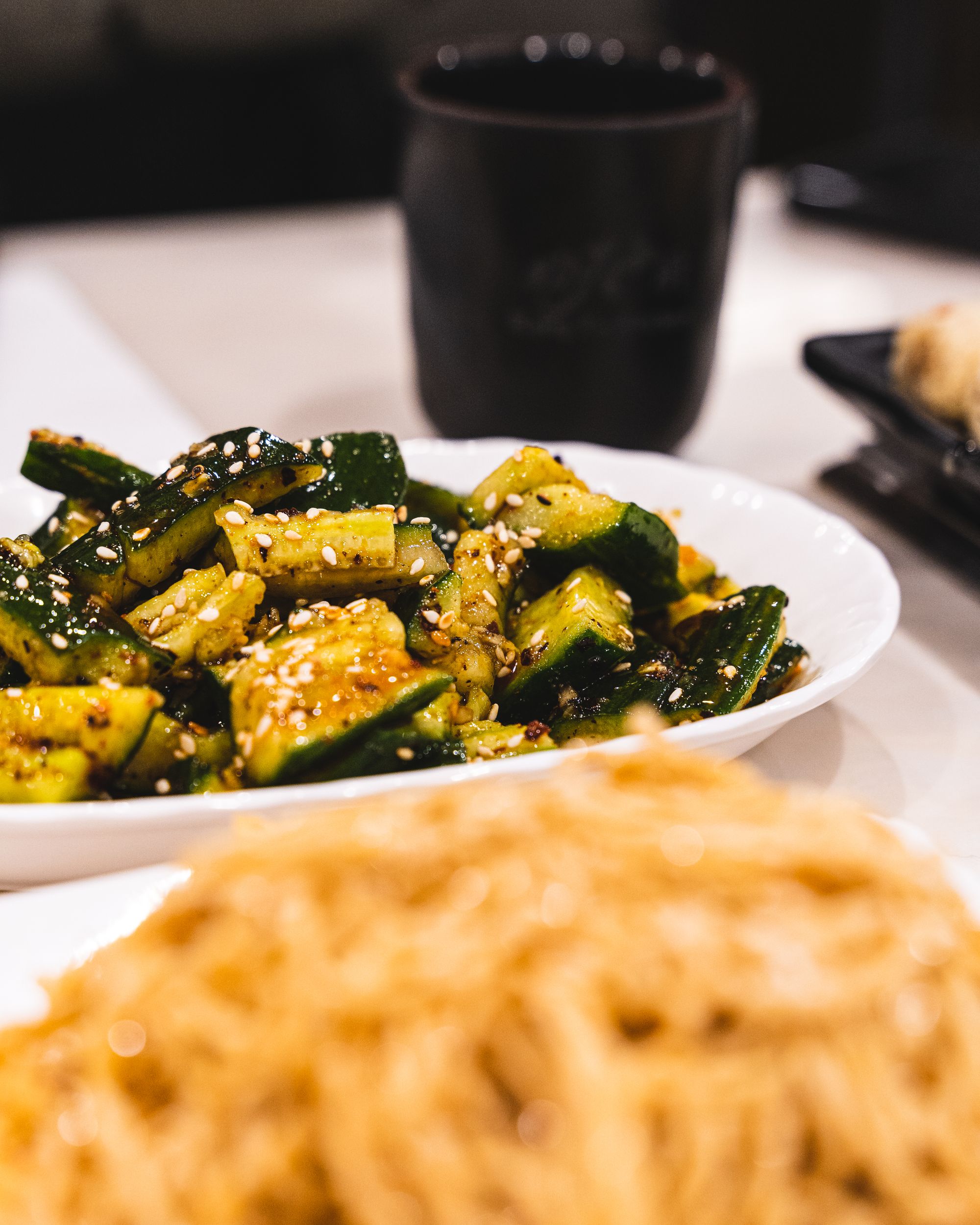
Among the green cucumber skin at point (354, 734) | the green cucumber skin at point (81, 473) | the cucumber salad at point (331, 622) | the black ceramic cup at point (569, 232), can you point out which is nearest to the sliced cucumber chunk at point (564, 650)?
the cucumber salad at point (331, 622)

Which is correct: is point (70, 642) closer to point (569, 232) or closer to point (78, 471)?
point (78, 471)

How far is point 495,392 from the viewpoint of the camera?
69.4 inches

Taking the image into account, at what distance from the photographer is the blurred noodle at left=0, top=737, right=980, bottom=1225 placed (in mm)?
532

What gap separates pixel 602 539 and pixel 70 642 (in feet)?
1.68

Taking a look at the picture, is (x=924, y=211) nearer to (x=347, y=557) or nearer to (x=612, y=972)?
(x=347, y=557)

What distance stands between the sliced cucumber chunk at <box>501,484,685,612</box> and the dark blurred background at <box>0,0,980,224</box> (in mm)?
3129

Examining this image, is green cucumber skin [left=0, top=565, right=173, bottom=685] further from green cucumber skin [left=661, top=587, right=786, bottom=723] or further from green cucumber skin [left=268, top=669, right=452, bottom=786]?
green cucumber skin [left=661, top=587, right=786, bottom=723]

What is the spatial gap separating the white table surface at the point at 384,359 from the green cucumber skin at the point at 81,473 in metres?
0.65

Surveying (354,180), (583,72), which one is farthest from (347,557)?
(354,180)

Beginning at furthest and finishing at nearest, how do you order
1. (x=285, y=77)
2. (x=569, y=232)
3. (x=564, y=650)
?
(x=285, y=77), (x=569, y=232), (x=564, y=650)

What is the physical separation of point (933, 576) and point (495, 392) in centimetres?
68

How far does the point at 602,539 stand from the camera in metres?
1.18

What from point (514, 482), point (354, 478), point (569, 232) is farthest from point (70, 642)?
point (569, 232)

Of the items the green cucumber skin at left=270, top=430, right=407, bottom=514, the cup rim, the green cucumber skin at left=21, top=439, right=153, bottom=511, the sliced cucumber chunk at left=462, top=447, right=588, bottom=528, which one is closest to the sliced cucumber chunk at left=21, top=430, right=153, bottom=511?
the green cucumber skin at left=21, top=439, right=153, bottom=511
